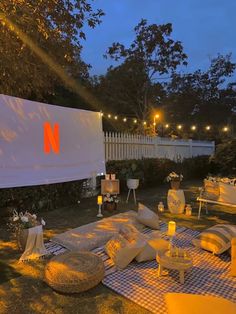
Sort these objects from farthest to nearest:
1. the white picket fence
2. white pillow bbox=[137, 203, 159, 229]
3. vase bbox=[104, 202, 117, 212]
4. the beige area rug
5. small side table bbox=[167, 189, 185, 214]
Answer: the white picket fence, vase bbox=[104, 202, 117, 212], small side table bbox=[167, 189, 185, 214], white pillow bbox=[137, 203, 159, 229], the beige area rug

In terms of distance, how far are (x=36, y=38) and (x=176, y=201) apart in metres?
4.64

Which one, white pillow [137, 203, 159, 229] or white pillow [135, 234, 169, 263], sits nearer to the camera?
white pillow [135, 234, 169, 263]

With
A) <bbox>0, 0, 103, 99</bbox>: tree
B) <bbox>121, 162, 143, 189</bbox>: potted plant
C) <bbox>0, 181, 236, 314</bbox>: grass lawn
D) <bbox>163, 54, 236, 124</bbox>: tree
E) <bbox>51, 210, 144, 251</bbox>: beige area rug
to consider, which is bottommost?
<bbox>0, 181, 236, 314</bbox>: grass lawn

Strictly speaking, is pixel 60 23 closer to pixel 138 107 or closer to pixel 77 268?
pixel 77 268

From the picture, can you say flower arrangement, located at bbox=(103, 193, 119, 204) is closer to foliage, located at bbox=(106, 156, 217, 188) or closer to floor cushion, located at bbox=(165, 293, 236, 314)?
foliage, located at bbox=(106, 156, 217, 188)

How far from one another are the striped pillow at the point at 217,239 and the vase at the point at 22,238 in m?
2.73

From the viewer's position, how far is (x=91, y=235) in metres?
4.87

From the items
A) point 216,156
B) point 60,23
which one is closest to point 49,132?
point 60,23

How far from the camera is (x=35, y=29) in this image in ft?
12.0

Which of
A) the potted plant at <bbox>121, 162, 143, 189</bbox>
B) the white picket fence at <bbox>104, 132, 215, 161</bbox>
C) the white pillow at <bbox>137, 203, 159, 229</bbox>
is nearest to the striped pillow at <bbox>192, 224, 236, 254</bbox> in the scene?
the white pillow at <bbox>137, 203, 159, 229</bbox>

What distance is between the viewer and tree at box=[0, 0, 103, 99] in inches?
132

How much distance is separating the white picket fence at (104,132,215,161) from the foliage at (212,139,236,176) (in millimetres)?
1713

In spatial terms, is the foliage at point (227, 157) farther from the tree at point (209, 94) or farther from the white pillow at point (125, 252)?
the tree at point (209, 94)

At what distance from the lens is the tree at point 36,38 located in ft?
11.0
